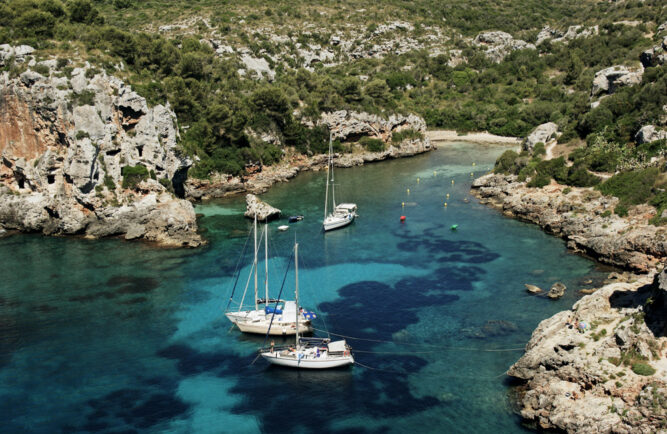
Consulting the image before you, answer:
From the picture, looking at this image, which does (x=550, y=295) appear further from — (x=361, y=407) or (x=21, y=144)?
(x=21, y=144)

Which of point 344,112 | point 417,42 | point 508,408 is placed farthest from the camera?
point 417,42

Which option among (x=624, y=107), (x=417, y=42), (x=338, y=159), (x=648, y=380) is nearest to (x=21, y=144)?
(x=338, y=159)

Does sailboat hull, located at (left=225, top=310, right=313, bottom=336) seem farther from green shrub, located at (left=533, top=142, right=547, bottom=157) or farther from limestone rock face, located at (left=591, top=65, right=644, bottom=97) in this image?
limestone rock face, located at (left=591, top=65, right=644, bottom=97)

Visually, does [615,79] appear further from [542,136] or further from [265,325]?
[265,325]

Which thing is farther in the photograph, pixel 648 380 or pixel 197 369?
pixel 197 369

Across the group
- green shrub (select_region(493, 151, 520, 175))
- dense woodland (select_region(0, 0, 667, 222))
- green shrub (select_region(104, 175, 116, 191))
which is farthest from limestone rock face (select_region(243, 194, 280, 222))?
green shrub (select_region(493, 151, 520, 175))
